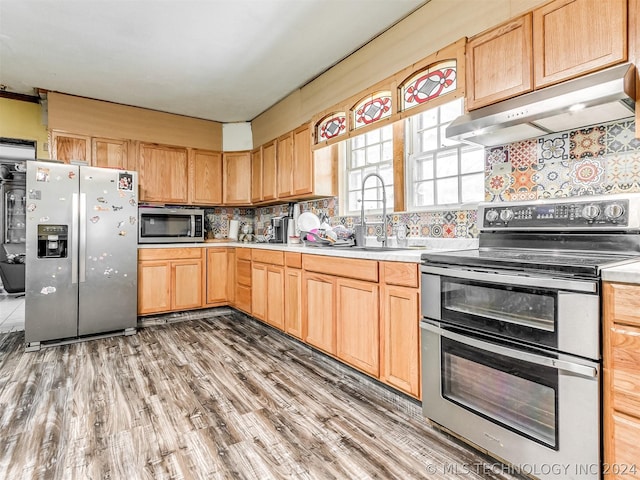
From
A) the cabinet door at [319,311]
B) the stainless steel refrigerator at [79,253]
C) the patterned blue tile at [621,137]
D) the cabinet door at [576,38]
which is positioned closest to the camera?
the cabinet door at [576,38]

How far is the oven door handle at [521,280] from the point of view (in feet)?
4.07

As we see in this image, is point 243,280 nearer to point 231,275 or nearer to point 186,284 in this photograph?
point 231,275

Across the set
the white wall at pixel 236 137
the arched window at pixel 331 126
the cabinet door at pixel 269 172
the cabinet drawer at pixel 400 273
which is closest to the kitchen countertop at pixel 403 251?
the cabinet drawer at pixel 400 273

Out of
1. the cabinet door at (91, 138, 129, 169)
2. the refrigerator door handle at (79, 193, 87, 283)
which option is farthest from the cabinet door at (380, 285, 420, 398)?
the cabinet door at (91, 138, 129, 169)

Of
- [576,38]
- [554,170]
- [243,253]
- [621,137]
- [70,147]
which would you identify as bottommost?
[243,253]

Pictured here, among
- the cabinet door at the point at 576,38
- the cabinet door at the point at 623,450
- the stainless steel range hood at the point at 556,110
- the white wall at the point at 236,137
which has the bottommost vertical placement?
the cabinet door at the point at 623,450

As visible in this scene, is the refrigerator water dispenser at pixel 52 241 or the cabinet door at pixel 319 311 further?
the refrigerator water dispenser at pixel 52 241

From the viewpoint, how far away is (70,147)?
3910 millimetres

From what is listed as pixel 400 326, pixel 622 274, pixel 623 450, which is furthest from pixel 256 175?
pixel 623 450

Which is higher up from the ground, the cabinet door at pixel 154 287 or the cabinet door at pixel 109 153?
the cabinet door at pixel 109 153

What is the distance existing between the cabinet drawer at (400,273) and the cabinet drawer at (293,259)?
1022 millimetres

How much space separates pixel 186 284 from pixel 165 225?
2.53 feet

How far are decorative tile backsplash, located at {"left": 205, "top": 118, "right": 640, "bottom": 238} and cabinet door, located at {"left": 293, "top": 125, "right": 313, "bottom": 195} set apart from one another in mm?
1208

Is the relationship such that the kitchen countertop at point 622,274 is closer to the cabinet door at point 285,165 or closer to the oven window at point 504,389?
the oven window at point 504,389
